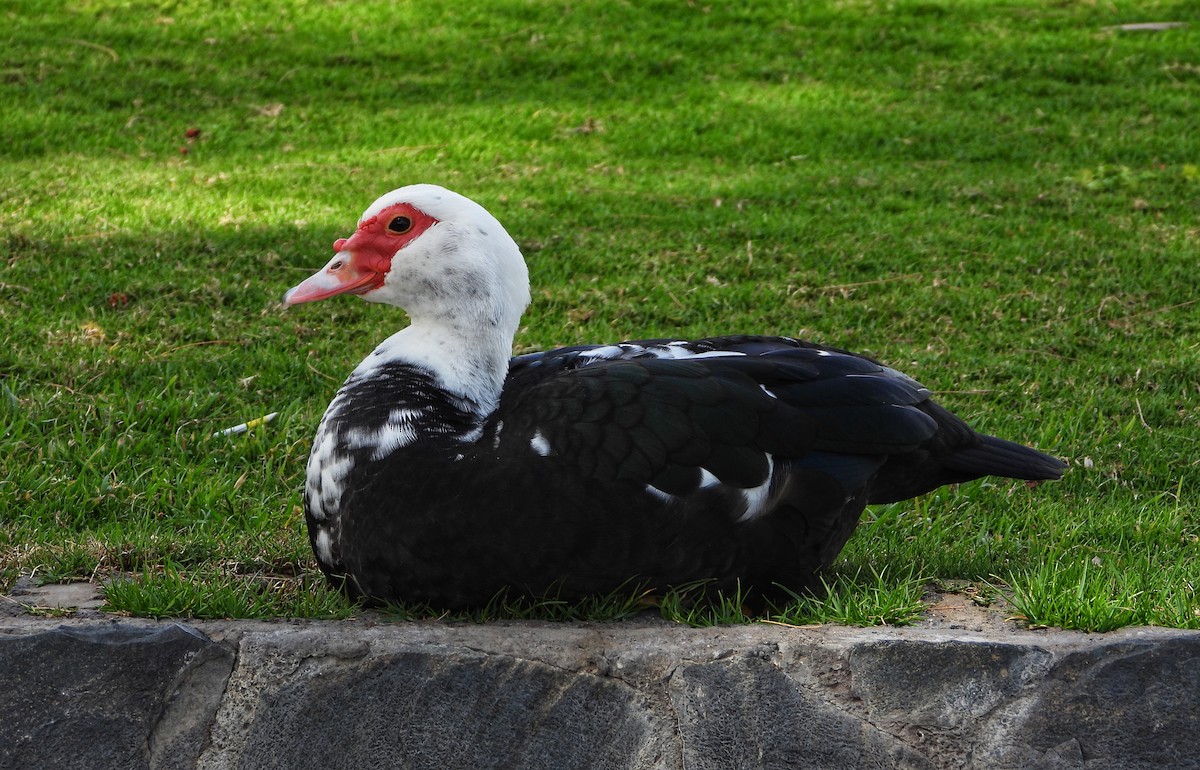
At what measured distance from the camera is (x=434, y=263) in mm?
3244

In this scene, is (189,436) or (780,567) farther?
(189,436)

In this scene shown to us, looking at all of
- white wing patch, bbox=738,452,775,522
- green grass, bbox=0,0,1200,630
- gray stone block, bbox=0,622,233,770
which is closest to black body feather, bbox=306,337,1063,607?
white wing patch, bbox=738,452,775,522

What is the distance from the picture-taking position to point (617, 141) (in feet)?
26.8

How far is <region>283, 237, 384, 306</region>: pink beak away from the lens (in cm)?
332

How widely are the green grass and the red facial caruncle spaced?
0.71 meters

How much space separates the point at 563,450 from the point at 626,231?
3901 millimetres

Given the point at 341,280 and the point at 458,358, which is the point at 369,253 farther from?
the point at 458,358

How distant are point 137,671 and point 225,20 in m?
8.05

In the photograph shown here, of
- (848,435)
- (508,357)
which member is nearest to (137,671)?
(508,357)

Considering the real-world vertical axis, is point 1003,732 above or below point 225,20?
below

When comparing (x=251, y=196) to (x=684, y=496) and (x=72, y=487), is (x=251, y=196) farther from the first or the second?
(x=684, y=496)

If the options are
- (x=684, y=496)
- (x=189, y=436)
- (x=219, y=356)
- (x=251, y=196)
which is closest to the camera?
(x=684, y=496)

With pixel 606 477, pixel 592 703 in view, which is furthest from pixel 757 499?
pixel 592 703

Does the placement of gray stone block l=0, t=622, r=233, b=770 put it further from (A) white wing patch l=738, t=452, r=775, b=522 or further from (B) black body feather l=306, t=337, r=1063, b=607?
(A) white wing patch l=738, t=452, r=775, b=522
